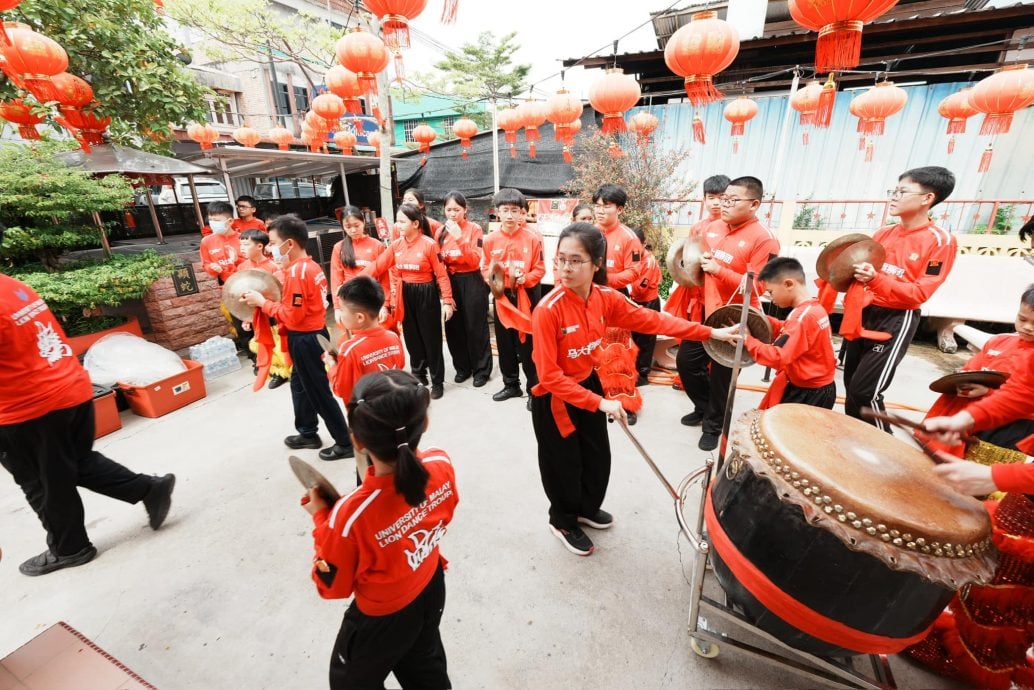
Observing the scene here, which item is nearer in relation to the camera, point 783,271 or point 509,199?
point 783,271

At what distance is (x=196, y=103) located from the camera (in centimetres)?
654

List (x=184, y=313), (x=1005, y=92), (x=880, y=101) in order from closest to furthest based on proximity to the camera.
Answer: (x=1005, y=92)
(x=184, y=313)
(x=880, y=101)

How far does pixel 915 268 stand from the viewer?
2924 mm

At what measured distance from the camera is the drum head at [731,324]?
2.59 meters

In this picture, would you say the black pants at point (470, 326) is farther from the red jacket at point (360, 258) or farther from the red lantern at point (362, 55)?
the red lantern at point (362, 55)

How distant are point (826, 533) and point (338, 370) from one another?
7.87ft

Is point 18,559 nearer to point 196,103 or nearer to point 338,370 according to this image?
point 338,370

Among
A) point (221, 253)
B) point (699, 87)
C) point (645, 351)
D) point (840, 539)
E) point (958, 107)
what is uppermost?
point (958, 107)

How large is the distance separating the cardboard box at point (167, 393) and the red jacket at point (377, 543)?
4082 millimetres

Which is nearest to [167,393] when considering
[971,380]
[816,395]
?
[816,395]

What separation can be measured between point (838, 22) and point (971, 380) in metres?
2.26

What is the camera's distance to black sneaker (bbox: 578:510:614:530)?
2.80 metres

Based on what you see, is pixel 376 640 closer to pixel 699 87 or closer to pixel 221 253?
pixel 699 87

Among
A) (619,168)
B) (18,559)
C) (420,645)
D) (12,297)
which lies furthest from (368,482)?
(619,168)
